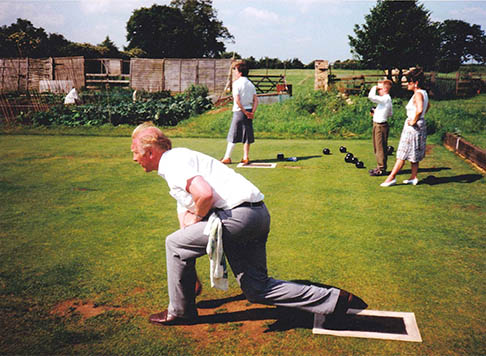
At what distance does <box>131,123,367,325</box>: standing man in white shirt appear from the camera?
113 inches

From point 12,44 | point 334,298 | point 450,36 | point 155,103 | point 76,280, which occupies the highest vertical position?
point 450,36

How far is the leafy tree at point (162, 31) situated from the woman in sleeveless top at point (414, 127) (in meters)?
71.5

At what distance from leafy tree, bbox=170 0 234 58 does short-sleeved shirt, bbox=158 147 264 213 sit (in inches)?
3076

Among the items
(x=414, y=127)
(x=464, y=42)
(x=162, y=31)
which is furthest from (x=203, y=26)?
(x=414, y=127)

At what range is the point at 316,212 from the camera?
6.07 metres

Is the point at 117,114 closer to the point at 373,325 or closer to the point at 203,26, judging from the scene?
the point at 373,325

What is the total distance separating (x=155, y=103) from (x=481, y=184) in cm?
1344

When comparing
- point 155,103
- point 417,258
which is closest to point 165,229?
point 417,258

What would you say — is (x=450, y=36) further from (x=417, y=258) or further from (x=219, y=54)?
(x=417, y=258)

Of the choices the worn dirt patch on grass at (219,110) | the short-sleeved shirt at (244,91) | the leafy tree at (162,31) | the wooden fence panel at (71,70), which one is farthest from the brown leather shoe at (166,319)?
the leafy tree at (162,31)

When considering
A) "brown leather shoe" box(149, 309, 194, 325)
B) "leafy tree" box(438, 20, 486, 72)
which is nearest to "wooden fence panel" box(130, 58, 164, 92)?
"brown leather shoe" box(149, 309, 194, 325)

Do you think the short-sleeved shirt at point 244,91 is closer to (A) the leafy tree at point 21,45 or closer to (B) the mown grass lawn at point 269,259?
(B) the mown grass lawn at point 269,259

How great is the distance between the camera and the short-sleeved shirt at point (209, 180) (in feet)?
9.43

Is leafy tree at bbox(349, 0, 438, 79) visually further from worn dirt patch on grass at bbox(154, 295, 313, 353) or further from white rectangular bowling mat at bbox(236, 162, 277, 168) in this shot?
worn dirt patch on grass at bbox(154, 295, 313, 353)
